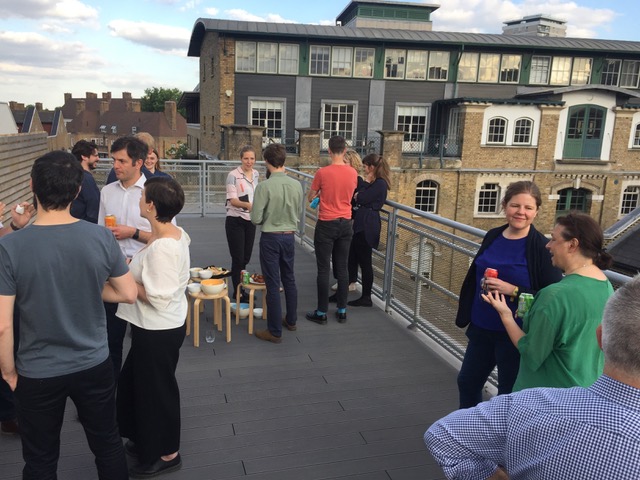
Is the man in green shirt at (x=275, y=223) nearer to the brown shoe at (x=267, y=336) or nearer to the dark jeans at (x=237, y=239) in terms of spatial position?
the brown shoe at (x=267, y=336)

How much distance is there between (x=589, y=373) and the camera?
7.59 feet

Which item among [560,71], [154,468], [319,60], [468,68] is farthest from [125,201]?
[560,71]

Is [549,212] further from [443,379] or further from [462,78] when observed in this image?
[443,379]

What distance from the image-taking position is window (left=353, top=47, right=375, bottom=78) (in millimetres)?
26547

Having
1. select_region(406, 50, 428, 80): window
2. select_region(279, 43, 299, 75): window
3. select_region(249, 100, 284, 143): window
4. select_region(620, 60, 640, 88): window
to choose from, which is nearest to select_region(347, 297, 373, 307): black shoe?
select_region(249, 100, 284, 143): window

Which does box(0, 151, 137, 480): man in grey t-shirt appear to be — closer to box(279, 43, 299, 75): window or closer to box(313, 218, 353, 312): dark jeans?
box(313, 218, 353, 312): dark jeans

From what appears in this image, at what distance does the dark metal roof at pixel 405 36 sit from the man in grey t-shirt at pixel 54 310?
78.7ft

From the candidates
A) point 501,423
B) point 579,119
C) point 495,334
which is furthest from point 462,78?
point 501,423

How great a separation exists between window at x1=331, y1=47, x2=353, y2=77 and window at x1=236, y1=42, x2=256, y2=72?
3.97 m

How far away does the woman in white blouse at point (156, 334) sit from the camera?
2887 millimetres

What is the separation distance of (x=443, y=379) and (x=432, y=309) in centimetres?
88

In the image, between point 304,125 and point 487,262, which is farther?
point 304,125

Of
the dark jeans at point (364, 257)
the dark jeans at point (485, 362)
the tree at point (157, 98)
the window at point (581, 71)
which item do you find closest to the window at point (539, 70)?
the window at point (581, 71)

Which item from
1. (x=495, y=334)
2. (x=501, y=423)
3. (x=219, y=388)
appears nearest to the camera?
(x=501, y=423)
